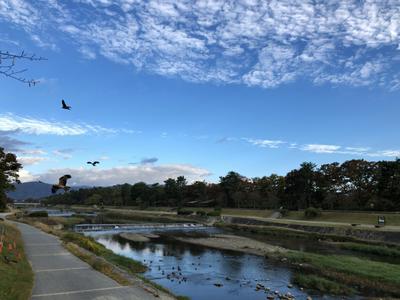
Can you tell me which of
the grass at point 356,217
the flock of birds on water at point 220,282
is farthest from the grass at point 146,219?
the flock of birds on water at point 220,282

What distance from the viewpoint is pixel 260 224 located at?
2603 inches

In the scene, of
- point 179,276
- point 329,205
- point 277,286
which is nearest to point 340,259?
point 277,286

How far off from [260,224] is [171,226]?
15080 millimetres

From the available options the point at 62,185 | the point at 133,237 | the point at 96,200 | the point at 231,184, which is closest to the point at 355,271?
the point at 62,185

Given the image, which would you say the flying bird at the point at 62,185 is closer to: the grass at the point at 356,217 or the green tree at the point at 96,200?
the grass at the point at 356,217

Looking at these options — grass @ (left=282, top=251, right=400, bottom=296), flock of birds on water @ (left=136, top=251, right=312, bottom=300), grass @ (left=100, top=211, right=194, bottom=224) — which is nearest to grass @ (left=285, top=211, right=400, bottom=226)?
grass @ (left=282, top=251, right=400, bottom=296)

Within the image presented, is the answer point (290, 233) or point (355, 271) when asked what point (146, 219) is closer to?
point (290, 233)

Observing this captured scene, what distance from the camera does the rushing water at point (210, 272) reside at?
21.8m

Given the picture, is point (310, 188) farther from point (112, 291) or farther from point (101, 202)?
point (101, 202)

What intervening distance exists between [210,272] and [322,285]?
7.87 m

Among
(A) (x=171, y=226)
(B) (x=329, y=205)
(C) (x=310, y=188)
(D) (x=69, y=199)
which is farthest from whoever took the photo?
(D) (x=69, y=199)

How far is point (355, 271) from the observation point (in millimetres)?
26656

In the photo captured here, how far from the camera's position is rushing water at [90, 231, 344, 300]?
71.7ft

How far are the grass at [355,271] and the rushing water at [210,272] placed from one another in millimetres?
2474
